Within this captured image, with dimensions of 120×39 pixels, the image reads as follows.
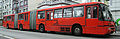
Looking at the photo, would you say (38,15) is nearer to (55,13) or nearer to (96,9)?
(55,13)

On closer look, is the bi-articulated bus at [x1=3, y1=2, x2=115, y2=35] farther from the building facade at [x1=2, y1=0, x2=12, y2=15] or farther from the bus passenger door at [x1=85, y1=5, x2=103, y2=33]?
the building facade at [x1=2, y1=0, x2=12, y2=15]

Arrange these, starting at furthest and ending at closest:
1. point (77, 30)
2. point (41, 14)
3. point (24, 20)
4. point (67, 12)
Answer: point (24, 20)
point (41, 14)
point (67, 12)
point (77, 30)

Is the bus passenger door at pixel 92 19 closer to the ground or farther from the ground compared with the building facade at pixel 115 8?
closer to the ground

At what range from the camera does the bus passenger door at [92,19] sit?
10.4m

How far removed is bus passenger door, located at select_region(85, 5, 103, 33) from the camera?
34.0 feet

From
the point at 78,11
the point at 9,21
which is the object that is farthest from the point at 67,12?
the point at 9,21

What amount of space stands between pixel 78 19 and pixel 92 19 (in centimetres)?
135

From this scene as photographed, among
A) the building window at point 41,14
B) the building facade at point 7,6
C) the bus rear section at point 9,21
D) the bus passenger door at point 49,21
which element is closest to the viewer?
the bus passenger door at point 49,21

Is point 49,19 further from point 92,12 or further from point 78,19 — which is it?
point 92,12

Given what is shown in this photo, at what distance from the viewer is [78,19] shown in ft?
38.1

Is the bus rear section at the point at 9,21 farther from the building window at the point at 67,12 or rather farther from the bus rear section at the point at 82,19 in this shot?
the building window at the point at 67,12

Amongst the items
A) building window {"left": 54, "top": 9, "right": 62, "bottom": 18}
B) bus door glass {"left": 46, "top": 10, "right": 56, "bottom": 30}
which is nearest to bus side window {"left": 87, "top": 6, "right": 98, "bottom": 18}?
building window {"left": 54, "top": 9, "right": 62, "bottom": 18}

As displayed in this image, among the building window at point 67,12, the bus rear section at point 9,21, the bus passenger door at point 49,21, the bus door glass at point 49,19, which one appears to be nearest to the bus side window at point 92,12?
the building window at point 67,12

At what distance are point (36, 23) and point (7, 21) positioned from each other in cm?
1194
